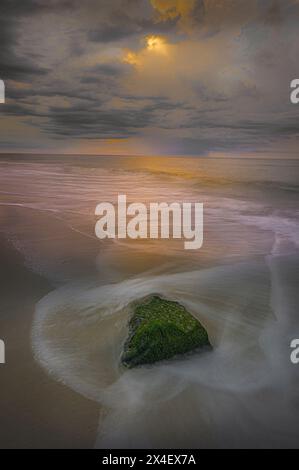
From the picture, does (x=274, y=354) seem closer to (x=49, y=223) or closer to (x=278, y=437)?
(x=278, y=437)

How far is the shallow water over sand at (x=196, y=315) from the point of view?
3307mm

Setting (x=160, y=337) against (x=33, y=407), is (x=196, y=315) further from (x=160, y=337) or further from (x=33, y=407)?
(x=33, y=407)

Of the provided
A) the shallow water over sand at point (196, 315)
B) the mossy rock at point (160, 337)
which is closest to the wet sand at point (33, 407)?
the shallow water over sand at point (196, 315)

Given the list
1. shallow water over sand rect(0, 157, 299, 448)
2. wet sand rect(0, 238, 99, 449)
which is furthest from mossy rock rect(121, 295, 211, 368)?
wet sand rect(0, 238, 99, 449)

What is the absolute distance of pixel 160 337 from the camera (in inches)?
155

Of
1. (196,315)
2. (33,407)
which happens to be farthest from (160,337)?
(33,407)

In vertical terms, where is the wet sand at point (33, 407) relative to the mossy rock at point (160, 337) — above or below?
below

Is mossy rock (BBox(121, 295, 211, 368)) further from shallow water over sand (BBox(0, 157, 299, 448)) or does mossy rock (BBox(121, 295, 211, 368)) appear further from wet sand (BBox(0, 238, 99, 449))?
wet sand (BBox(0, 238, 99, 449))

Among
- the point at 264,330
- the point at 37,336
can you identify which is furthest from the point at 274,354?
the point at 37,336

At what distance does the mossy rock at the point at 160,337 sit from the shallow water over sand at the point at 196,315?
0.14 m

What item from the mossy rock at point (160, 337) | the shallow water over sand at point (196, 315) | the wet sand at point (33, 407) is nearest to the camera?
the wet sand at point (33, 407)

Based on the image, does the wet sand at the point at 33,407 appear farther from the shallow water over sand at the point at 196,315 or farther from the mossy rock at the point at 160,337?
the mossy rock at the point at 160,337

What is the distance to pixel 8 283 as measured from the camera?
6.05 m

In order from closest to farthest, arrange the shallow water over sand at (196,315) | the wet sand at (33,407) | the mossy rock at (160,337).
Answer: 1. the wet sand at (33,407)
2. the shallow water over sand at (196,315)
3. the mossy rock at (160,337)
